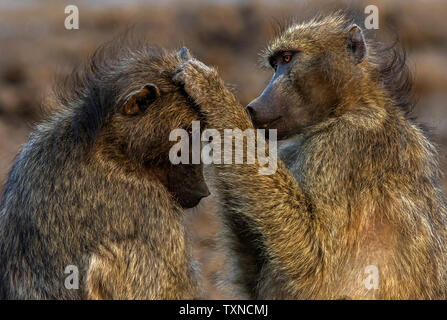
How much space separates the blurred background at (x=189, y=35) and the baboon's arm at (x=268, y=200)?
6.88 metres

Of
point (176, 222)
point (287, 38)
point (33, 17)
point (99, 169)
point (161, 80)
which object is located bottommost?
point (176, 222)

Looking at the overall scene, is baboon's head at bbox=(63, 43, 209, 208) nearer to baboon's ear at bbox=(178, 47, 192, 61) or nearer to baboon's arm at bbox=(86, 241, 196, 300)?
baboon's ear at bbox=(178, 47, 192, 61)

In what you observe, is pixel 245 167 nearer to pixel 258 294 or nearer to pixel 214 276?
pixel 258 294

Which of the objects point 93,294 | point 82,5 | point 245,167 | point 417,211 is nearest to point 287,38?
point 245,167

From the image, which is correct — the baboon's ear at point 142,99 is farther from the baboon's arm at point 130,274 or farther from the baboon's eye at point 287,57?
the baboon's eye at point 287,57

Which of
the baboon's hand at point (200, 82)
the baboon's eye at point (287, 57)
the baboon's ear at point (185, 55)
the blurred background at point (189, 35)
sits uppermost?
the blurred background at point (189, 35)

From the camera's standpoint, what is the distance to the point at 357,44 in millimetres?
4289

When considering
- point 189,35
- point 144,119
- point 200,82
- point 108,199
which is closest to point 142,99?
point 144,119

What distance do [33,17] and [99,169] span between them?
10.3 m

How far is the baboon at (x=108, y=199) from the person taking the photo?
141 inches

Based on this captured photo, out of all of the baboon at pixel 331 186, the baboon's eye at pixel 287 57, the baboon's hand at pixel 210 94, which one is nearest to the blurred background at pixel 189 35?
the baboon's eye at pixel 287 57

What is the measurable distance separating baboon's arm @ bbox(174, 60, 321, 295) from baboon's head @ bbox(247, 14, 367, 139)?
0.95 ft

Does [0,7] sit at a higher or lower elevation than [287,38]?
higher

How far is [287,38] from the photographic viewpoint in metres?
4.46
